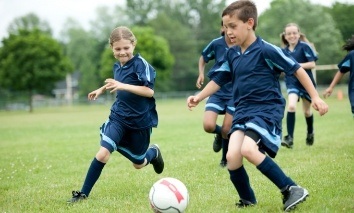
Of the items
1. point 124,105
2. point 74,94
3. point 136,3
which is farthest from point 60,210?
point 74,94

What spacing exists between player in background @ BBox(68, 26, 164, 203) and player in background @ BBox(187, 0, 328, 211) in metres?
1.49


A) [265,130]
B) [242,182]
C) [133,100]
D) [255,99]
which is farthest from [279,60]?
[133,100]

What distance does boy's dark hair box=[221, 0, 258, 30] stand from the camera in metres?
4.81

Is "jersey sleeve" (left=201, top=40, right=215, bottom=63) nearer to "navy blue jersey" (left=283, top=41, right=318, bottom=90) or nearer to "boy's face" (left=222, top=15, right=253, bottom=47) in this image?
"navy blue jersey" (left=283, top=41, right=318, bottom=90)

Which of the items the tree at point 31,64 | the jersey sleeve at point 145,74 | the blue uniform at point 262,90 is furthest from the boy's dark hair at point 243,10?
the tree at point 31,64

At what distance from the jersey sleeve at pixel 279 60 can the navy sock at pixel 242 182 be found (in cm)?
108

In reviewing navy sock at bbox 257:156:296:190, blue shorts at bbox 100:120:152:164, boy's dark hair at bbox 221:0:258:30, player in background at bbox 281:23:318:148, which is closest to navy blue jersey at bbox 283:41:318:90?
player in background at bbox 281:23:318:148

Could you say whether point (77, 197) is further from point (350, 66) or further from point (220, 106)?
point (350, 66)

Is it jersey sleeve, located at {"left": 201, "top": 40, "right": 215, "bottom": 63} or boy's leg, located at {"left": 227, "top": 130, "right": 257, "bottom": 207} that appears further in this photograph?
jersey sleeve, located at {"left": 201, "top": 40, "right": 215, "bottom": 63}

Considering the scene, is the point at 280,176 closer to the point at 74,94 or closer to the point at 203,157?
the point at 203,157

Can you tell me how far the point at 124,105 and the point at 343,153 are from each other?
4351mm

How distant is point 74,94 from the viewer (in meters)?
96.9

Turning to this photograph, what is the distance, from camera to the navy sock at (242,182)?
4.92m

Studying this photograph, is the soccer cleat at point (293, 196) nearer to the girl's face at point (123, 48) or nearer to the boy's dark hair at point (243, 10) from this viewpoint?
the boy's dark hair at point (243, 10)
